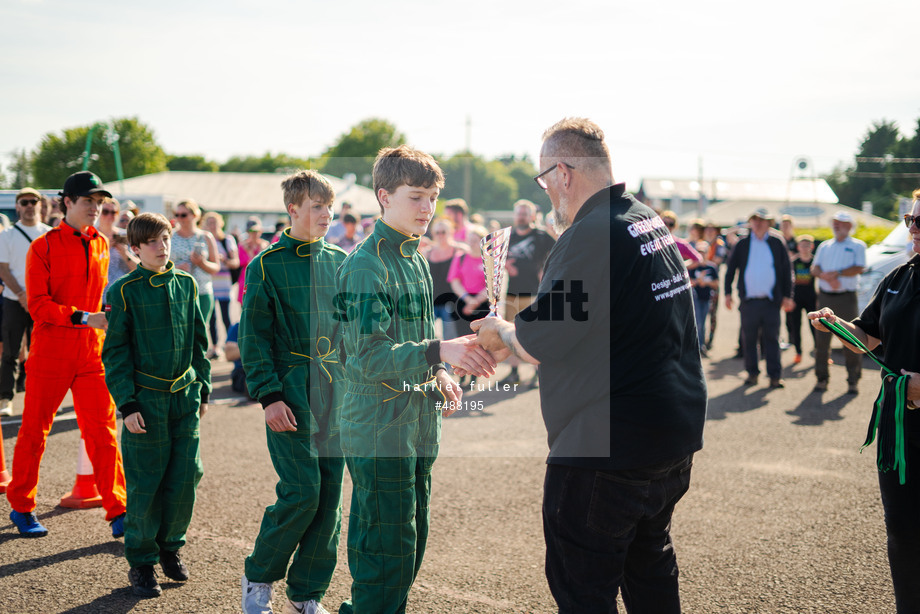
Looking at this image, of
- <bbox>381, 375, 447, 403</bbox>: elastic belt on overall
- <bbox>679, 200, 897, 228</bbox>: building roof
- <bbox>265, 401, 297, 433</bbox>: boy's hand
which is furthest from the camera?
<bbox>679, 200, 897, 228</bbox>: building roof

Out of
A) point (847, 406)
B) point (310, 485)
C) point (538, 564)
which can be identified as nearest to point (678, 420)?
point (310, 485)

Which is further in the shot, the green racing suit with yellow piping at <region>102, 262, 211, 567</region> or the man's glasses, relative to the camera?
the green racing suit with yellow piping at <region>102, 262, 211, 567</region>

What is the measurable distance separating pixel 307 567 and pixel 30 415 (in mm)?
2512

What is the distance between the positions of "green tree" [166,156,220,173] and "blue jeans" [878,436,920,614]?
377 ft

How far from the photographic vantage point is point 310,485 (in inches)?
134

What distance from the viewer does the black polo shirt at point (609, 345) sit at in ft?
8.20

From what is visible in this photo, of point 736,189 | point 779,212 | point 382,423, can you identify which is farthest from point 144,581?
point 736,189

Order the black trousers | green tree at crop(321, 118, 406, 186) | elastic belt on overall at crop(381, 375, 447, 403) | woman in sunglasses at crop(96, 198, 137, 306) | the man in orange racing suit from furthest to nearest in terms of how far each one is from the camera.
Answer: green tree at crop(321, 118, 406, 186), the black trousers, woman in sunglasses at crop(96, 198, 137, 306), the man in orange racing suit, elastic belt on overall at crop(381, 375, 447, 403)

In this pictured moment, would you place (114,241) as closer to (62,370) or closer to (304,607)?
(62,370)

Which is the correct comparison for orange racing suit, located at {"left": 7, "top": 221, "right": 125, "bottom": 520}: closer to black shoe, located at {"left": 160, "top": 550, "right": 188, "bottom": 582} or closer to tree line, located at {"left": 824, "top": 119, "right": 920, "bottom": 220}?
black shoe, located at {"left": 160, "top": 550, "right": 188, "bottom": 582}

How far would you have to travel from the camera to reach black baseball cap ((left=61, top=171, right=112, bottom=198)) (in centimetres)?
466

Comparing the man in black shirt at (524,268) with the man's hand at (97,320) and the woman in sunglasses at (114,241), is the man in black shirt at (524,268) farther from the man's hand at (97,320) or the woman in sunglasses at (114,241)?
the man's hand at (97,320)

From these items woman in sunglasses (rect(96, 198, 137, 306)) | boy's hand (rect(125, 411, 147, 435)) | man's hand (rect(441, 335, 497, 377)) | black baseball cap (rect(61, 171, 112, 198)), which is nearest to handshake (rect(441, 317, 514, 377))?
man's hand (rect(441, 335, 497, 377))

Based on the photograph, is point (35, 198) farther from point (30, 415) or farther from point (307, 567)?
point (307, 567)
